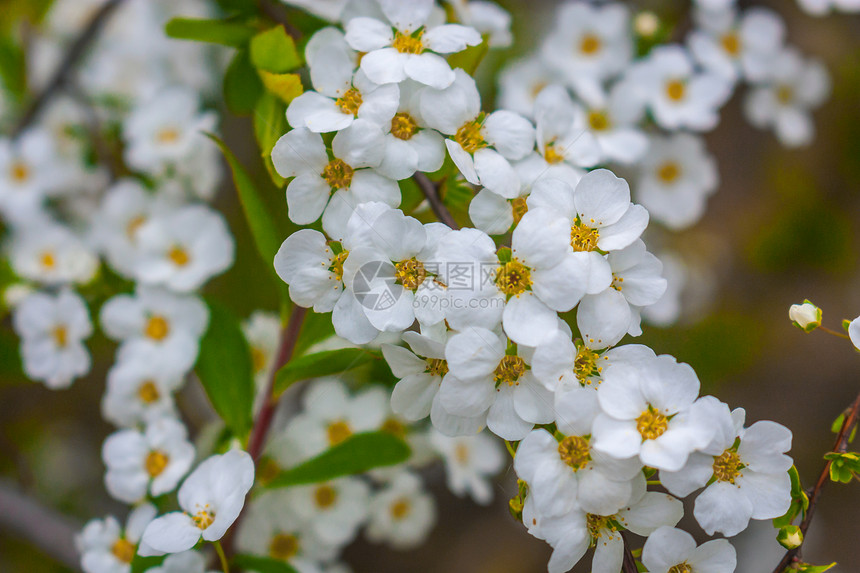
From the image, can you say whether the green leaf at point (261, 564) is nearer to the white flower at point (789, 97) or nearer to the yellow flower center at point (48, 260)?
the yellow flower center at point (48, 260)

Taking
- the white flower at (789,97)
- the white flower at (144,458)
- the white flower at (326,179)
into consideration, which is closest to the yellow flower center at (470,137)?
the white flower at (326,179)

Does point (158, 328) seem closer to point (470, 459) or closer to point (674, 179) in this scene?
point (470, 459)

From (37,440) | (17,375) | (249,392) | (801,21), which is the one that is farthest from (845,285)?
(37,440)

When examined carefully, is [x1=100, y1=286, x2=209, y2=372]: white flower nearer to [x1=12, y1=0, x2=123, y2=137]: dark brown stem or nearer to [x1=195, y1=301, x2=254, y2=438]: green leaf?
[x1=195, y1=301, x2=254, y2=438]: green leaf

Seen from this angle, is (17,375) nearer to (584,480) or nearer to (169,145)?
(169,145)

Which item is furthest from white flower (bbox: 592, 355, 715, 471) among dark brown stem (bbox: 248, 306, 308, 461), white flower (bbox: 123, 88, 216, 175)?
white flower (bbox: 123, 88, 216, 175)

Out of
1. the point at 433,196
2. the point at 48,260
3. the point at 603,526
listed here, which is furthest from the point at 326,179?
the point at 48,260
